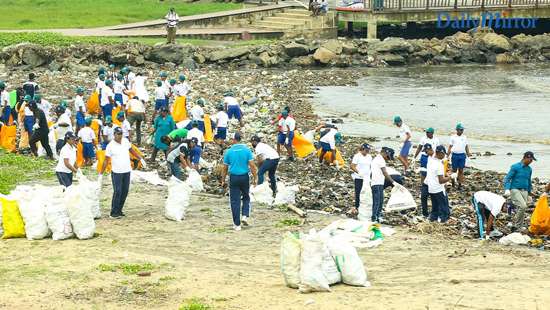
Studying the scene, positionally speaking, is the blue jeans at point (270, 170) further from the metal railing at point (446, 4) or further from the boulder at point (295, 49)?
the metal railing at point (446, 4)

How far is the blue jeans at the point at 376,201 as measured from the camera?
16672 millimetres

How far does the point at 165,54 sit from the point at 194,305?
30750mm

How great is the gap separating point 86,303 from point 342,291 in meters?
3.08

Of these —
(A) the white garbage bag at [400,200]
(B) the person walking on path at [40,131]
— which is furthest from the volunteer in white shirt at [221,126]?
(A) the white garbage bag at [400,200]

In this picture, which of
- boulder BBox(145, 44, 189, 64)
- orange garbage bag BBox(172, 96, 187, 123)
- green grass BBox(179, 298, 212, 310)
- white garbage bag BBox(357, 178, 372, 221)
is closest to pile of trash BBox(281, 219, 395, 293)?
green grass BBox(179, 298, 212, 310)

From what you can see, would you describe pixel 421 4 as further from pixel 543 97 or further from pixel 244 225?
pixel 244 225

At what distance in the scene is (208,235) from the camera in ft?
50.0

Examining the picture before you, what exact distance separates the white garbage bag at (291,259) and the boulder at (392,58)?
117ft

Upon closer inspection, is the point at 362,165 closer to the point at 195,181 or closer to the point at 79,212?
the point at 195,181

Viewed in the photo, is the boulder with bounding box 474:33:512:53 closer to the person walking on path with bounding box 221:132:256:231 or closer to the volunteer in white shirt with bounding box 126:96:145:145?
the volunteer in white shirt with bounding box 126:96:145:145

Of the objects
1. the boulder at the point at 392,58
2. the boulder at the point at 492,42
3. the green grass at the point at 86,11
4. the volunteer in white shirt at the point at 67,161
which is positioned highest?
the green grass at the point at 86,11

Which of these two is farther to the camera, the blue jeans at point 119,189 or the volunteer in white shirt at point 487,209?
the blue jeans at point 119,189

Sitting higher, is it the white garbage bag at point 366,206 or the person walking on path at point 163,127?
the person walking on path at point 163,127

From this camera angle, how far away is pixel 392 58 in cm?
4719
